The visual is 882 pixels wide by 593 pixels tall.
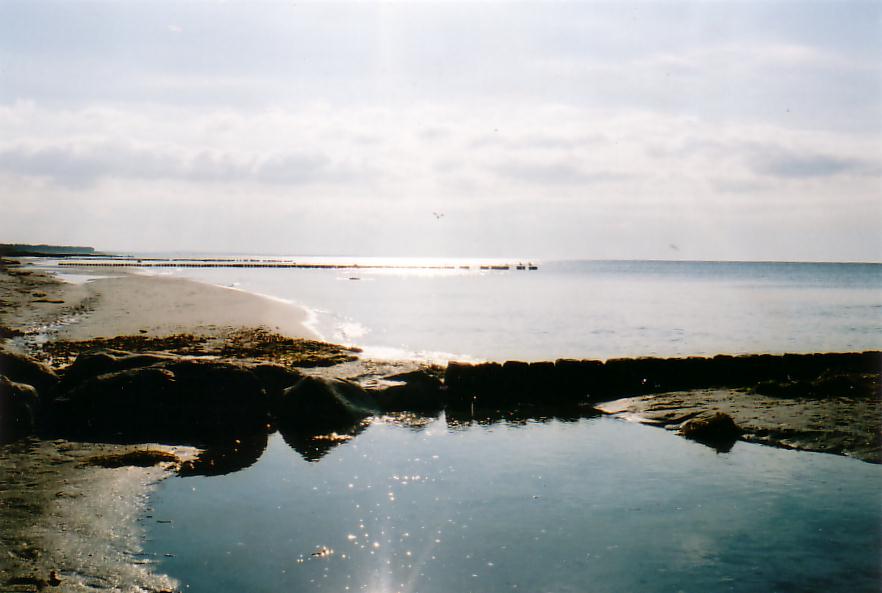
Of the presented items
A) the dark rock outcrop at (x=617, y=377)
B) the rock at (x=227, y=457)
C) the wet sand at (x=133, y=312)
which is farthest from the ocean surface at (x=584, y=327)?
the rock at (x=227, y=457)

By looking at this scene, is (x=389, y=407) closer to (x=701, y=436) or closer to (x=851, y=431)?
(x=701, y=436)

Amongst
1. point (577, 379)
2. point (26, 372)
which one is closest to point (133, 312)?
point (26, 372)

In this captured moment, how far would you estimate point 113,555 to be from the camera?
7.52m

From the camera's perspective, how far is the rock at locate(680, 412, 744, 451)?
43.0 ft

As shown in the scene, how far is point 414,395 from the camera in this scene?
653 inches

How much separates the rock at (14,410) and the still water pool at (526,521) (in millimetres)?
4495

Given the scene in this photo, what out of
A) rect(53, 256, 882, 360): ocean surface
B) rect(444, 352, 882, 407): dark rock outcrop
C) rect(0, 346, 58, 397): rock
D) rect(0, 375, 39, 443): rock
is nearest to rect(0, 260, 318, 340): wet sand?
rect(53, 256, 882, 360): ocean surface

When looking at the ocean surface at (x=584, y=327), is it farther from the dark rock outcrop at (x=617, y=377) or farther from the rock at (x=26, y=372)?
the rock at (x=26, y=372)

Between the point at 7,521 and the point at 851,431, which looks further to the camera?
the point at 851,431

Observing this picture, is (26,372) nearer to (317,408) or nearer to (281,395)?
(281,395)

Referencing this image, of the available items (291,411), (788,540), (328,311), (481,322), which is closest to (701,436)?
(788,540)

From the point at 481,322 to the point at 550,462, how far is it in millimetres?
29355

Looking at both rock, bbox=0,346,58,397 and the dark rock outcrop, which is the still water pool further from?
rock, bbox=0,346,58,397

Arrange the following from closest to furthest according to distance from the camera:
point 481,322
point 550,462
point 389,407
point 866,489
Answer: point 866,489
point 550,462
point 389,407
point 481,322
